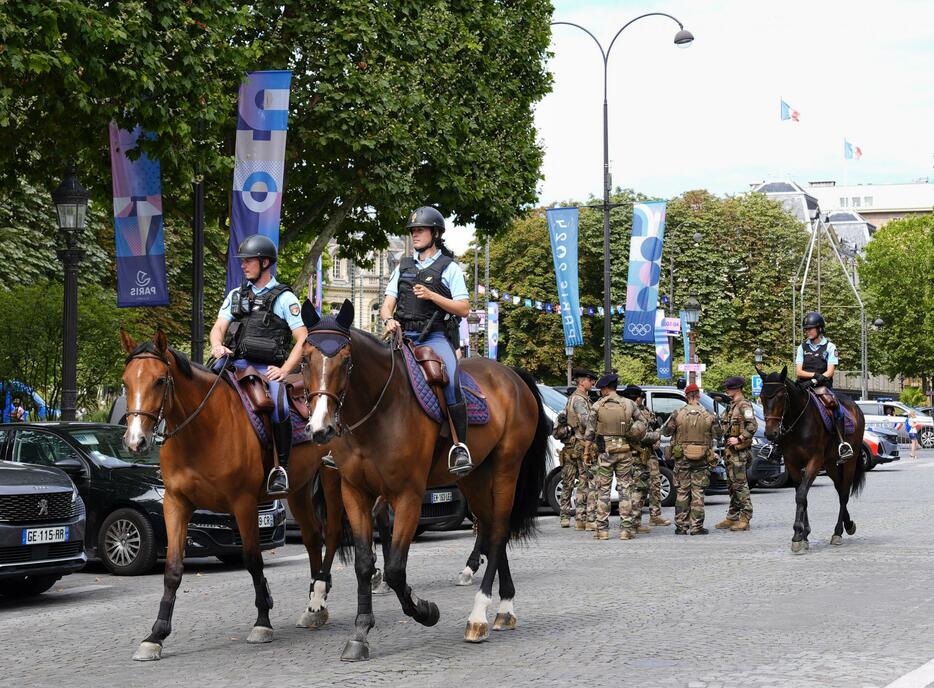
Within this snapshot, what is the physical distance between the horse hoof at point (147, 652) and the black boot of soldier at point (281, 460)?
1606mm

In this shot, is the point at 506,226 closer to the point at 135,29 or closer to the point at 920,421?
the point at 135,29

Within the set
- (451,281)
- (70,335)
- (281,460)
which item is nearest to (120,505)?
(281,460)

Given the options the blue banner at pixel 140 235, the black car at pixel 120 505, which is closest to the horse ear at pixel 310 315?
the black car at pixel 120 505

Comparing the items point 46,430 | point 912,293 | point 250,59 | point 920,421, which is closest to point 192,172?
point 250,59

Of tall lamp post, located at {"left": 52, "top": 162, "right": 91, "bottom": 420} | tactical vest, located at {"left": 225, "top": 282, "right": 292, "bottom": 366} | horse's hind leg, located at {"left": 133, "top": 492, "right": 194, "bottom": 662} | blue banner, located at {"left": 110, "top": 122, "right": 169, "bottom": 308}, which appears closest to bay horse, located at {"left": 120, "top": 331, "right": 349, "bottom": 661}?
horse's hind leg, located at {"left": 133, "top": 492, "right": 194, "bottom": 662}

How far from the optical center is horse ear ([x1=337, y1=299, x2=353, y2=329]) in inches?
326

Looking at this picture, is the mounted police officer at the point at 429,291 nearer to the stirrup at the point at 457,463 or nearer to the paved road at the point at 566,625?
the stirrup at the point at 457,463

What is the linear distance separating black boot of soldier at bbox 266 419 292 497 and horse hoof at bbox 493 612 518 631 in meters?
1.82

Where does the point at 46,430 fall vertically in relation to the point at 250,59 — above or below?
below

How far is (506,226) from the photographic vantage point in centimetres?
3225

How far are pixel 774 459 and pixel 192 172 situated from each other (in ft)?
29.1

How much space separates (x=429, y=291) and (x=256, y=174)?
434 inches

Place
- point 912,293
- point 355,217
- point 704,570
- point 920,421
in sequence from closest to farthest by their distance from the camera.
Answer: point 704,570 → point 355,217 → point 920,421 → point 912,293

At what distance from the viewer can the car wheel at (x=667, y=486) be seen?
23.3m
